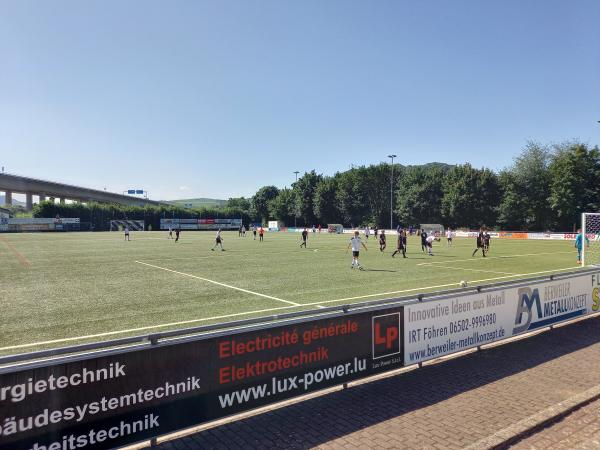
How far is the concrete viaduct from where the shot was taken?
97062 millimetres

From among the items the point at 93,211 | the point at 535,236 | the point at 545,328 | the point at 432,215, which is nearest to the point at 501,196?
the point at 432,215

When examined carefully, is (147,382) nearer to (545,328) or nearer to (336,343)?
(336,343)

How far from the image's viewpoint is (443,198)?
80500 mm

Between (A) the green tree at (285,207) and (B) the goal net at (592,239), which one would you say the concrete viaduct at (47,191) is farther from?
(B) the goal net at (592,239)

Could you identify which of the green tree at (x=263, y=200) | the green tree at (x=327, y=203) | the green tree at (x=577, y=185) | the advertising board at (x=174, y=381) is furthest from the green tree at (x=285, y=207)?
the advertising board at (x=174, y=381)

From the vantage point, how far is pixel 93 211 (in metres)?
103

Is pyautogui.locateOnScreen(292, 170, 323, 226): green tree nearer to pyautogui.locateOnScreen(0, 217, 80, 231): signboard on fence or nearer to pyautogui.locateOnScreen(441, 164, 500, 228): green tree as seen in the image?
pyautogui.locateOnScreen(441, 164, 500, 228): green tree

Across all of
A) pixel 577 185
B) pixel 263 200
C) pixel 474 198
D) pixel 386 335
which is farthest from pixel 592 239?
pixel 263 200

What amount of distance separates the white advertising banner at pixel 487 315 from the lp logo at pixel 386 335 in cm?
22

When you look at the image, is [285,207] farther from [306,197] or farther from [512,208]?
[512,208]

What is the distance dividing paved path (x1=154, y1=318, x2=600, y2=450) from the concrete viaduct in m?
111

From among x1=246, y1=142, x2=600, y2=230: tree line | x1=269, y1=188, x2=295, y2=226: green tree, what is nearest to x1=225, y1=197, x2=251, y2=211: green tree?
x1=269, y1=188, x2=295, y2=226: green tree

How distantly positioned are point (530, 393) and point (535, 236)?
56.5 m

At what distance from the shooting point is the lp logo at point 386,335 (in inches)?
252
